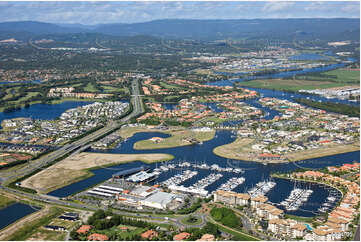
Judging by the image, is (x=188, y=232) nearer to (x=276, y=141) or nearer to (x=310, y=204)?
(x=310, y=204)

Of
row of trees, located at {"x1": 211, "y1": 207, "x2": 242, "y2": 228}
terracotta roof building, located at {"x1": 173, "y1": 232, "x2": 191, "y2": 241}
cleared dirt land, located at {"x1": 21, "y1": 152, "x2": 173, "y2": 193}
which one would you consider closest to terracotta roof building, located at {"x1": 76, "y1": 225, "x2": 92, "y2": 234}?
terracotta roof building, located at {"x1": 173, "y1": 232, "x2": 191, "y2": 241}

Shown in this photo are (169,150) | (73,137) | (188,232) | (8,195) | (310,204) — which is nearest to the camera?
(188,232)

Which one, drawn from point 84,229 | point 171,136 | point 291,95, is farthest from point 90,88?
point 84,229

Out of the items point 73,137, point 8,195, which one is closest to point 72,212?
point 8,195

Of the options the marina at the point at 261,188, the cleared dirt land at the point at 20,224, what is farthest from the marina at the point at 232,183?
the cleared dirt land at the point at 20,224

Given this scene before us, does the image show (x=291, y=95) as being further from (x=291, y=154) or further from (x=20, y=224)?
(x=20, y=224)
